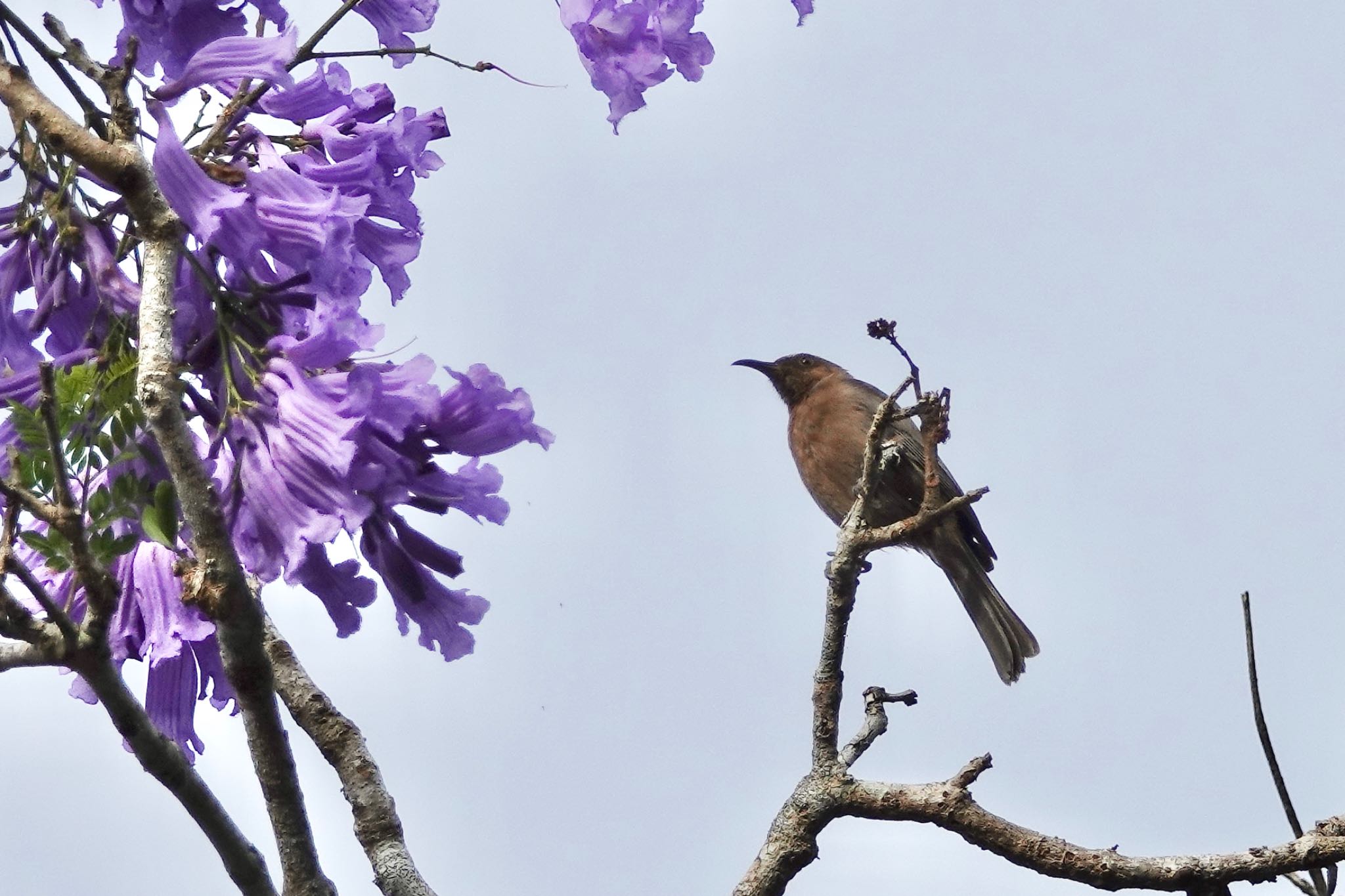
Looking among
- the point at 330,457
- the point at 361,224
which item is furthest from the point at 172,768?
the point at 361,224

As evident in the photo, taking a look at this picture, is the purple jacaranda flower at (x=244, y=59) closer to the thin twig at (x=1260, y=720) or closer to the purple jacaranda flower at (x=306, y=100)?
the purple jacaranda flower at (x=306, y=100)

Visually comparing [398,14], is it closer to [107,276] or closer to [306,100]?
[306,100]

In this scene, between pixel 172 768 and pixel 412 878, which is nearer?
pixel 172 768

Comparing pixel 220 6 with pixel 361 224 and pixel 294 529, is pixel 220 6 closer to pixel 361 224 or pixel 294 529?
pixel 361 224

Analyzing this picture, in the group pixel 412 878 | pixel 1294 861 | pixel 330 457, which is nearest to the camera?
pixel 330 457

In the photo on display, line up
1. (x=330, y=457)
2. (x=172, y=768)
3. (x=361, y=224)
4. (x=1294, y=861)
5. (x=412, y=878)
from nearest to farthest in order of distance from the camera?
(x=330, y=457) < (x=172, y=768) < (x=361, y=224) < (x=1294, y=861) < (x=412, y=878)

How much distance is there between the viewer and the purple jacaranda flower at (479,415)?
79.4 inches

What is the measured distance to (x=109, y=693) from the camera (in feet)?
6.58

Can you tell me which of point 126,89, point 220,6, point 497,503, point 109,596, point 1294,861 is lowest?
point 1294,861

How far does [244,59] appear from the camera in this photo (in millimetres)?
2092

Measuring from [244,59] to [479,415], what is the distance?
23.9 inches

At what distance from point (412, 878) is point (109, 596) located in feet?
4.04

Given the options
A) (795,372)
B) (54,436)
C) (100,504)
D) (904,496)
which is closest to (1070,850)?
(100,504)

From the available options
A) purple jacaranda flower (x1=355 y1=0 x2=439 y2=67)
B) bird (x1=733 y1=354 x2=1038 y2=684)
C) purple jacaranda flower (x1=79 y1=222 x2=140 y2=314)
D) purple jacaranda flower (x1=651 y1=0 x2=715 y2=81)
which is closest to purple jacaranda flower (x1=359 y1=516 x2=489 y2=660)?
purple jacaranda flower (x1=79 y1=222 x2=140 y2=314)
